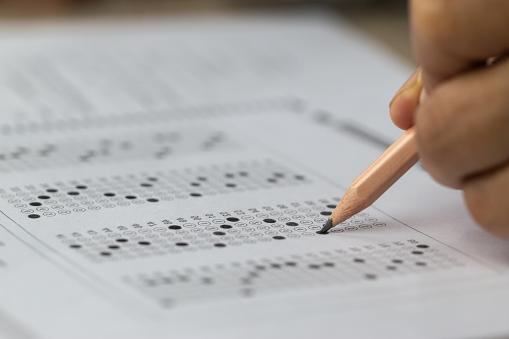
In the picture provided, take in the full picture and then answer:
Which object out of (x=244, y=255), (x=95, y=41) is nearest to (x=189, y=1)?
(x=95, y=41)

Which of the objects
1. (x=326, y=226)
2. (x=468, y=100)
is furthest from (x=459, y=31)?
(x=326, y=226)

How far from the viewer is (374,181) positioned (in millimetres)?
602

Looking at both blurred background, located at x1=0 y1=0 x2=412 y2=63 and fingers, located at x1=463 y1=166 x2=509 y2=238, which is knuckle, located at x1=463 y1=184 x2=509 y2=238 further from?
blurred background, located at x1=0 y1=0 x2=412 y2=63

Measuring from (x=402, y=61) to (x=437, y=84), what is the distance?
1.71 feet

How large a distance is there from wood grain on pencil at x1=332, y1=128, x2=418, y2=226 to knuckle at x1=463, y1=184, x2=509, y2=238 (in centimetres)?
5

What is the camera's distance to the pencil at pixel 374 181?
0.60 metres

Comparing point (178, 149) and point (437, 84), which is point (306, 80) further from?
point (437, 84)

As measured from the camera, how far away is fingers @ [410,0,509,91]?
1.70 feet

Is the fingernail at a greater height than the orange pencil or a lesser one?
greater

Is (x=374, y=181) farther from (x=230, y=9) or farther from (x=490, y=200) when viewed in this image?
(x=230, y=9)

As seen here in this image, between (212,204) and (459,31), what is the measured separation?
0.19 m

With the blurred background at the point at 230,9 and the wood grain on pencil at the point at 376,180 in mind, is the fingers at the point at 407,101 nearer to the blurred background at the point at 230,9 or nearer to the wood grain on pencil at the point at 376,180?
the wood grain on pencil at the point at 376,180

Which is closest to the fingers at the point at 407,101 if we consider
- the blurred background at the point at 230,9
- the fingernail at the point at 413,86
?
the fingernail at the point at 413,86

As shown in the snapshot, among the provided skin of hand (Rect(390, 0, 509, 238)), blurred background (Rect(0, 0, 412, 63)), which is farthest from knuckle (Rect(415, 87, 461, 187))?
blurred background (Rect(0, 0, 412, 63))
